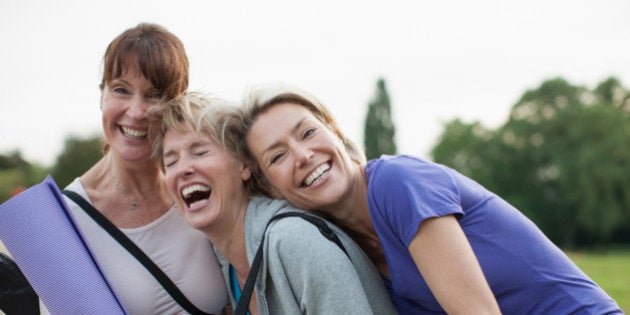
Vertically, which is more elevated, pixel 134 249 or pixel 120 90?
pixel 120 90

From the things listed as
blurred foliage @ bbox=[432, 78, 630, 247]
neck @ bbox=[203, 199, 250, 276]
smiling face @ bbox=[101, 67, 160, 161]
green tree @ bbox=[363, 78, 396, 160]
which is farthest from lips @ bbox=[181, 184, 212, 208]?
green tree @ bbox=[363, 78, 396, 160]

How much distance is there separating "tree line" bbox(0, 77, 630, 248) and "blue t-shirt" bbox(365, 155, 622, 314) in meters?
44.9

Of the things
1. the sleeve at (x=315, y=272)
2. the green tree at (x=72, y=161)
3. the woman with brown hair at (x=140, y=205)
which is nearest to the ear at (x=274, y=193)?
the sleeve at (x=315, y=272)

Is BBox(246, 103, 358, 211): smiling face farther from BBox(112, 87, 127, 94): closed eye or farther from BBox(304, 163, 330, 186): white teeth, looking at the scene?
BBox(112, 87, 127, 94): closed eye

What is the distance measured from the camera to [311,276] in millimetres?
2826

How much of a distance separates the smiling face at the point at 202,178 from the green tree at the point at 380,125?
48.4 meters

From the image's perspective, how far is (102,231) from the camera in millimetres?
3748

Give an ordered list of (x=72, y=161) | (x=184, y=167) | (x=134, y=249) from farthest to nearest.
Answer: (x=72, y=161)
(x=134, y=249)
(x=184, y=167)

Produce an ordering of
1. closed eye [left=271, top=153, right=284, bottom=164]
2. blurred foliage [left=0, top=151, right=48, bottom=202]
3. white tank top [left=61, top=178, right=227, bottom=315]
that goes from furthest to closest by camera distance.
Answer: blurred foliage [left=0, top=151, right=48, bottom=202] → white tank top [left=61, top=178, right=227, bottom=315] → closed eye [left=271, top=153, right=284, bottom=164]

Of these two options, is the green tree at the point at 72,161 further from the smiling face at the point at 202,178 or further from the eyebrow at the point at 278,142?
the eyebrow at the point at 278,142

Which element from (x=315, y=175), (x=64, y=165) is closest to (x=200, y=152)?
(x=315, y=175)

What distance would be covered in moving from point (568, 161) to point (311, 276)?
1942 inches

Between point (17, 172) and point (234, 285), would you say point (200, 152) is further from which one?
point (17, 172)

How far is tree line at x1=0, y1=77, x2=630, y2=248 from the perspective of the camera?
155 feet
